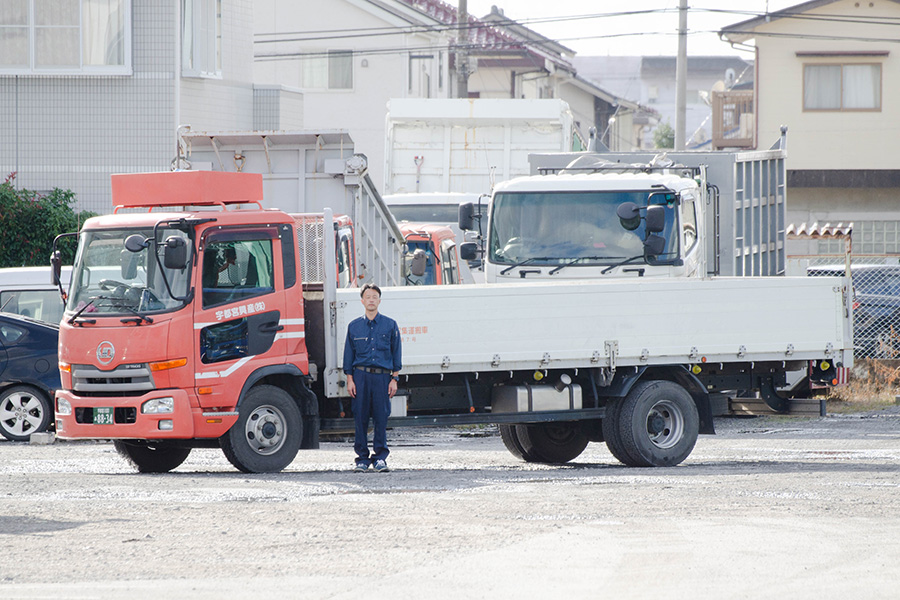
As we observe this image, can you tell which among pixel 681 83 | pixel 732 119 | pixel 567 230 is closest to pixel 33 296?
pixel 567 230

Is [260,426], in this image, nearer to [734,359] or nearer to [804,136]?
[734,359]

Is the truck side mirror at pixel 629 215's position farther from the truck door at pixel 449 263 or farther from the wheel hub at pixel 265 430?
the truck door at pixel 449 263

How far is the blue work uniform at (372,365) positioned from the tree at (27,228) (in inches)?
380

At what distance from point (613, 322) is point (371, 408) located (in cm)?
245

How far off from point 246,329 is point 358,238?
14.7 ft

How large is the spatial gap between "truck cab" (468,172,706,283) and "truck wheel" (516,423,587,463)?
5.23 feet

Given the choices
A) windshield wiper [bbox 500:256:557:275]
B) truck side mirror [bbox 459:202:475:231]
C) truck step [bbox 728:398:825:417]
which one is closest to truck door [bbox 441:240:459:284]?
truck side mirror [bbox 459:202:475:231]

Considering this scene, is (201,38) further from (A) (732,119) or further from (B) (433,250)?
(A) (732,119)

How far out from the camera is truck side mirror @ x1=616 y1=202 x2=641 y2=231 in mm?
13922

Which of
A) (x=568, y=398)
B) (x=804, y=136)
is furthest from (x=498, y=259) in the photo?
(x=804, y=136)

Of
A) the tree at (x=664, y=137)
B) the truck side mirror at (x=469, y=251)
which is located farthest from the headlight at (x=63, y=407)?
the tree at (x=664, y=137)

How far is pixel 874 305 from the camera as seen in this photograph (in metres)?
23.5

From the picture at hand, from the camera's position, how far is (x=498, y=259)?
14508 mm

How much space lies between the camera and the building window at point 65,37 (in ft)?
74.6
